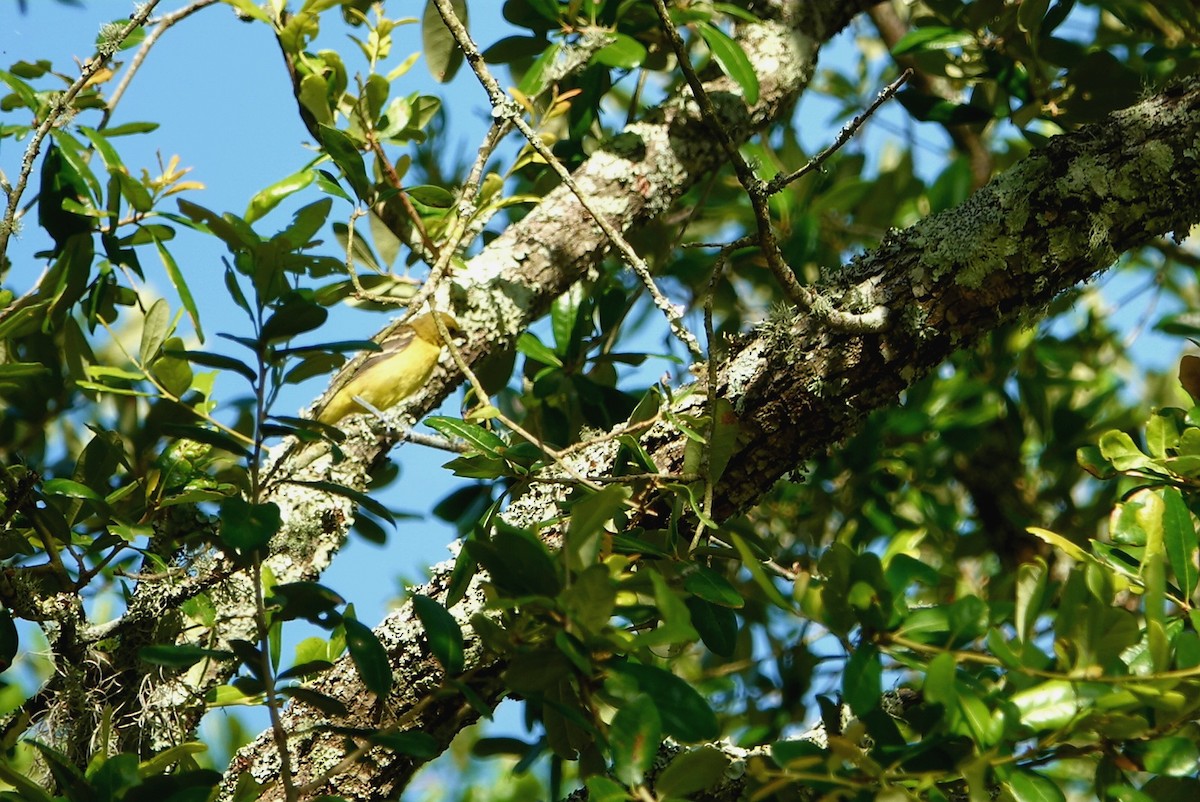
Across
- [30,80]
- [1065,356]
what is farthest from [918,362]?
[30,80]

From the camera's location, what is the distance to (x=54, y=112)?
1.32 m

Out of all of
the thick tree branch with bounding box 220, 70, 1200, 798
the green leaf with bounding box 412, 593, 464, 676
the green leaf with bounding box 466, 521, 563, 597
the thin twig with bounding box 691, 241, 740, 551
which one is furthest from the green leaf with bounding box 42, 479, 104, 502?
the thin twig with bounding box 691, 241, 740, 551

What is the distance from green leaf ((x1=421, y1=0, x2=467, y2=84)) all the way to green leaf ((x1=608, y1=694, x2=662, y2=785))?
1.39m

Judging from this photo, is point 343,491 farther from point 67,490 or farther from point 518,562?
point 67,490

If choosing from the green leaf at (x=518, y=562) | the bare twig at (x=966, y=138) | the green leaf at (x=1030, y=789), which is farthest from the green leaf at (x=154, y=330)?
the bare twig at (x=966, y=138)

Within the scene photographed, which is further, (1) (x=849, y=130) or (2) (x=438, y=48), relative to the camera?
(2) (x=438, y=48)

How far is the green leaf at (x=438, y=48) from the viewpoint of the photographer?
1.90 meters

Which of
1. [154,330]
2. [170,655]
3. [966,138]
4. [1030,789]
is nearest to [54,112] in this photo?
[154,330]

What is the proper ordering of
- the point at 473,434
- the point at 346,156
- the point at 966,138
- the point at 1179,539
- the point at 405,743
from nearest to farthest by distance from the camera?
the point at 405,743 → the point at 1179,539 → the point at 473,434 → the point at 346,156 → the point at 966,138

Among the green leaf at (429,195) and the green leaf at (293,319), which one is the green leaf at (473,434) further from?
the green leaf at (429,195)

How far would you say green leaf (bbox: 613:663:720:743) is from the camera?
85 cm

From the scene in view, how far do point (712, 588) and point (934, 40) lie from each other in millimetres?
1182

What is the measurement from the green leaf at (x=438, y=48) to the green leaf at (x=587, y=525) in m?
1.26

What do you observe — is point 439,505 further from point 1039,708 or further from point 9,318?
point 1039,708
